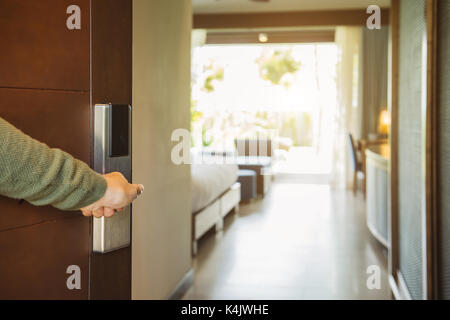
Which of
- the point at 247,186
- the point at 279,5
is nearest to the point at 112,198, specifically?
the point at 247,186

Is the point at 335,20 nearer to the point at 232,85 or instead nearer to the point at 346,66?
the point at 346,66

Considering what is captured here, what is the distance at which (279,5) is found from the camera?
6.75m

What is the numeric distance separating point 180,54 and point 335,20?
4.29 m

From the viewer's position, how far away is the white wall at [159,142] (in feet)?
8.54

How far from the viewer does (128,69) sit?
1.57m

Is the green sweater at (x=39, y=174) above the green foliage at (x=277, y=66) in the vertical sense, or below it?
below

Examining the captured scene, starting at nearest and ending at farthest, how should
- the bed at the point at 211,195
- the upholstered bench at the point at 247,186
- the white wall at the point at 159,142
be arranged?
the white wall at the point at 159,142 → the bed at the point at 211,195 → the upholstered bench at the point at 247,186

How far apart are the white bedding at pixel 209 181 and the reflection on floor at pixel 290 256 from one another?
0.43 meters

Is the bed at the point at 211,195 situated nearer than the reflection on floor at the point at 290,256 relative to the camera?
No

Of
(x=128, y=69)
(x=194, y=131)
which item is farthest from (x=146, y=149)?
(x=194, y=131)

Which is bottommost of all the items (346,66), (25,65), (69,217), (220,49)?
(69,217)

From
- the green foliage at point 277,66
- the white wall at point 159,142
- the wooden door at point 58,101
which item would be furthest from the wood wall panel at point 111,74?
the green foliage at point 277,66

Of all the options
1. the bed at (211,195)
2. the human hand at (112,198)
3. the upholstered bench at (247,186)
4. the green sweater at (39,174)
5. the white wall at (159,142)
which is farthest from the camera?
the upholstered bench at (247,186)

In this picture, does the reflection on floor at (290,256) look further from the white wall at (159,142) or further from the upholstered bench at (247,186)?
the white wall at (159,142)
